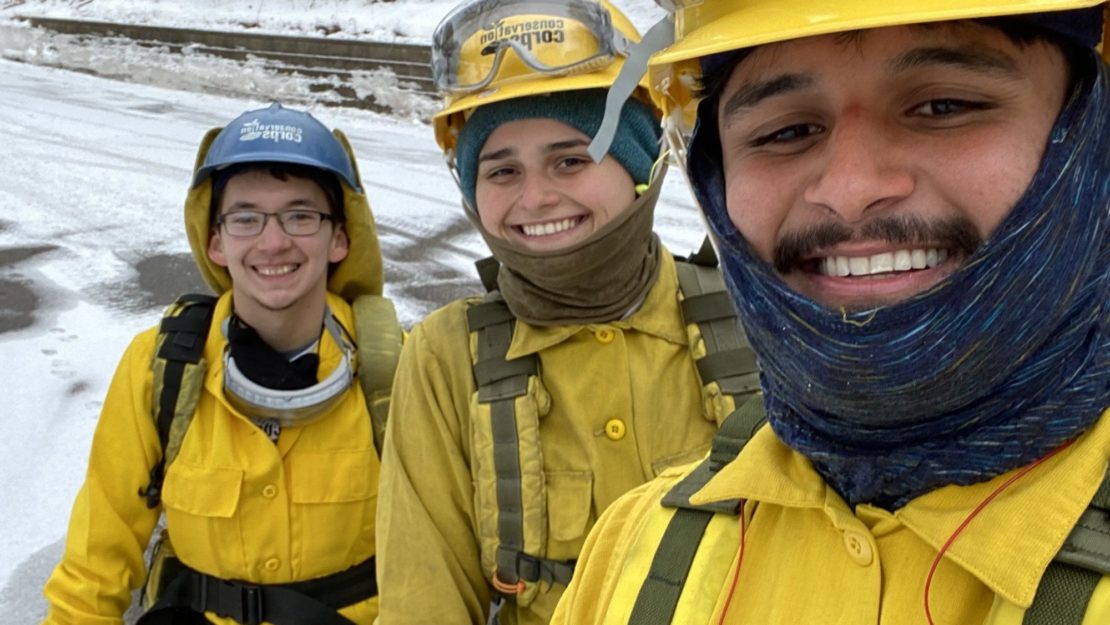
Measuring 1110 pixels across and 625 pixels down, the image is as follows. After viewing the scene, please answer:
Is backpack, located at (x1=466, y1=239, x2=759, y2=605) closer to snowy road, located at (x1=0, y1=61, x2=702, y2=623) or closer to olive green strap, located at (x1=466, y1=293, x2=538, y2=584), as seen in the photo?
olive green strap, located at (x1=466, y1=293, x2=538, y2=584)

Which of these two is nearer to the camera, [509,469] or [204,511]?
[509,469]

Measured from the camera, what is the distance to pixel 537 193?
2.39 meters

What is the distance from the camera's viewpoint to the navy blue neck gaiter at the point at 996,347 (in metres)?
1.07

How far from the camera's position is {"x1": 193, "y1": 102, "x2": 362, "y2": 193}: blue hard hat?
3.03 m

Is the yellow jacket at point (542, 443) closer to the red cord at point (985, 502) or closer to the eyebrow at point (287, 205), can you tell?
the eyebrow at point (287, 205)

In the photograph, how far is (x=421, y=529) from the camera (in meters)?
2.36

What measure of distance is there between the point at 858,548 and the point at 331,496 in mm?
2089

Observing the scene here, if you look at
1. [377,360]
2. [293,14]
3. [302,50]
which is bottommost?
[377,360]

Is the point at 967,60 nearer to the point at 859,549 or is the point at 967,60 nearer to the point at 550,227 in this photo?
the point at 859,549

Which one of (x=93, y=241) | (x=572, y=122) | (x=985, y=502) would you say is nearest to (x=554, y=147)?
(x=572, y=122)

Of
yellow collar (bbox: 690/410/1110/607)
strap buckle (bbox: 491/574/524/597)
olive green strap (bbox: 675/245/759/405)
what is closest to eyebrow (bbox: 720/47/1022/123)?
yellow collar (bbox: 690/410/1110/607)

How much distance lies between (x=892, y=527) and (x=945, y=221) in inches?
15.4

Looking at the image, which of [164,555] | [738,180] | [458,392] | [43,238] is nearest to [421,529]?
[458,392]

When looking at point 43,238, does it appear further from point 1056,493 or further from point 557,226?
point 1056,493
